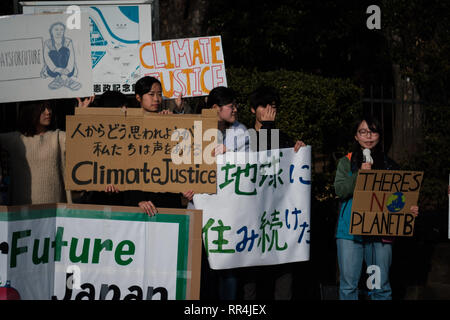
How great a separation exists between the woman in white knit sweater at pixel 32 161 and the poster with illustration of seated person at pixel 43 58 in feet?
2.13

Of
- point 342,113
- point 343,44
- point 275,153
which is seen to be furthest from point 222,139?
point 343,44

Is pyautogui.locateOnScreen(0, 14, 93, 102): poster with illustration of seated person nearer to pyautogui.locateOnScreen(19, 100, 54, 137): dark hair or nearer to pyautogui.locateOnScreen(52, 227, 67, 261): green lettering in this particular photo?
pyautogui.locateOnScreen(19, 100, 54, 137): dark hair

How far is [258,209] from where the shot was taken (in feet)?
17.1

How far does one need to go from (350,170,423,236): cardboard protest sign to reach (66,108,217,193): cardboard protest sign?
1.21 m

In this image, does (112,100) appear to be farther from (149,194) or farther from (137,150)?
(149,194)

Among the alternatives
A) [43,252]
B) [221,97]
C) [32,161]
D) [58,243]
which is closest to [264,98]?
[221,97]

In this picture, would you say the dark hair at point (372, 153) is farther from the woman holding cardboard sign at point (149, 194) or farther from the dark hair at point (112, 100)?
the dark hair at point (112, 100)

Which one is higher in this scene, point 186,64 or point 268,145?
point 186,64

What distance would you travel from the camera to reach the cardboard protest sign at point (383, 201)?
5.23m

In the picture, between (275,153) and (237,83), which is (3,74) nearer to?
(275,153)

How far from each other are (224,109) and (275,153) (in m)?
0.61

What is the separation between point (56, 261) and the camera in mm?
4801

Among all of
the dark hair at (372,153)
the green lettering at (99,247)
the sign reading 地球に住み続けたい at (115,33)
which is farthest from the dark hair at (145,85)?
the sign reading 地球に住み続けたい at (115,33)

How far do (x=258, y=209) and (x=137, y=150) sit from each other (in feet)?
3.36
